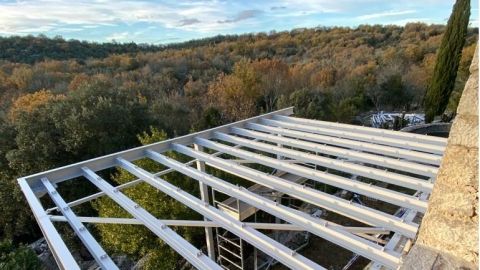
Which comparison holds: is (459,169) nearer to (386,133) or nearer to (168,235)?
(168,235)

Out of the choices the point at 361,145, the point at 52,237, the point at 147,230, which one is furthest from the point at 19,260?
the point at 361,145

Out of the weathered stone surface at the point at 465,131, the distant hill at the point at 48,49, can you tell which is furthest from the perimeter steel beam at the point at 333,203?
the distant hill at the point at 48,49

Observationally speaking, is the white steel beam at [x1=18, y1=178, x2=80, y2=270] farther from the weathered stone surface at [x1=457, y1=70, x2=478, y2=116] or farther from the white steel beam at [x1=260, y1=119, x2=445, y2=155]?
the white steel beam at [x1=260, y1=119, x2=445, y2=155]

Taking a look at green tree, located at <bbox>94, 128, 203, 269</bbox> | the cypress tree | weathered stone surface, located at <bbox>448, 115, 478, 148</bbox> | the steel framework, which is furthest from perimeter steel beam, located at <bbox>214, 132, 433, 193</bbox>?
the cypress tree

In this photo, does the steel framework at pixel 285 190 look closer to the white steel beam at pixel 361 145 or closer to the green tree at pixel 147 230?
the white steel beam at pixel 361 145

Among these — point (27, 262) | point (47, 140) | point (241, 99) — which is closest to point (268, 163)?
point (27, 262)
